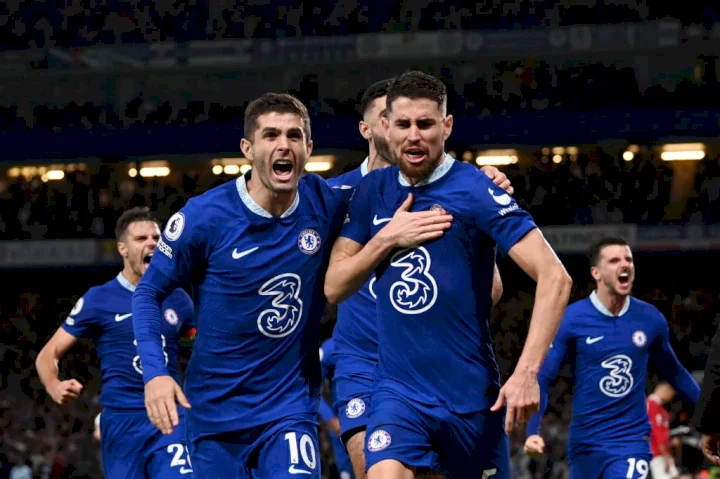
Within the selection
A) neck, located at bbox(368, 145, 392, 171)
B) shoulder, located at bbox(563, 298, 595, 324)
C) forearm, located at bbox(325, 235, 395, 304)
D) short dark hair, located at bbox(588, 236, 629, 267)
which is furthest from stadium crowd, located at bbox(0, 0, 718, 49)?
forearm, located at bbox(325, 235, 395, 304)

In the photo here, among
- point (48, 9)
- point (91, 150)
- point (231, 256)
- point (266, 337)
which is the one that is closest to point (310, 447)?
point (266, 337)

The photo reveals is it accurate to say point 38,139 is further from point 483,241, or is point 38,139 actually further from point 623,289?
point 483,241

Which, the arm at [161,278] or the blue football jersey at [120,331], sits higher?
the arm at [161,278]

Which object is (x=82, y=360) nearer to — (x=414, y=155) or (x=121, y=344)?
(x=121, y=344)

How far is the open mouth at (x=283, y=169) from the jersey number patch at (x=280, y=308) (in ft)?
1.36

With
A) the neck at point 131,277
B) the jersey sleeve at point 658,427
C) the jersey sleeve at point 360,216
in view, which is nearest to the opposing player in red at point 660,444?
the jersey sleeve at point 658,427

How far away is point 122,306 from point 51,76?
18.4m

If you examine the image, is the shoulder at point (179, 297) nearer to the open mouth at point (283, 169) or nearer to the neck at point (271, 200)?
the neck at point (271, 200)

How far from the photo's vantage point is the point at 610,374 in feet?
25.5

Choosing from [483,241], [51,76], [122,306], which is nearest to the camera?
[483,241]

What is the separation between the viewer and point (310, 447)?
4.99 meters

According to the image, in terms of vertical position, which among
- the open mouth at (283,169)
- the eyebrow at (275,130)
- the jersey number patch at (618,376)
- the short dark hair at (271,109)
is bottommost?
the jersey number patch at (618,376)

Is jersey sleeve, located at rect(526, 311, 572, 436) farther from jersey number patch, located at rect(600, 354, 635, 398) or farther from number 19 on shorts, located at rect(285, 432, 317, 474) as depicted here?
number 19 on shorts, located at rect(285, 432, 317, 474)

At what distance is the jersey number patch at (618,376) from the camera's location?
25.4 feet
